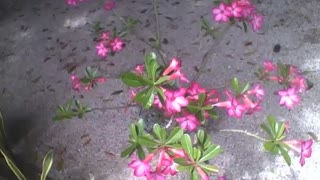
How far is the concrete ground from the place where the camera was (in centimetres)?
151

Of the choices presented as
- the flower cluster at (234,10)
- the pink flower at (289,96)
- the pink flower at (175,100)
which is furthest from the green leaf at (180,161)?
the flower cluster at (234,10)

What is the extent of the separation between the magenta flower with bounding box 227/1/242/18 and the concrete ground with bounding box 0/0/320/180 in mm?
483

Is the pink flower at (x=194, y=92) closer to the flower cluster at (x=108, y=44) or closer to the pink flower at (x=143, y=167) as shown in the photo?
the pink flower at (x=143, y=167)

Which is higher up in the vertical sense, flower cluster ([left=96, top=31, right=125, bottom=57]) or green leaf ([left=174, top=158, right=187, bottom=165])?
green leaf ([left=174, top=158, right=187, bottom=165])

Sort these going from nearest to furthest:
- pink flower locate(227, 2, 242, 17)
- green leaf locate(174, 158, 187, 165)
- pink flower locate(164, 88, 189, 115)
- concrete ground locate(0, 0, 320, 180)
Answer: green leaf locate(174, 158, 187, 165) < pink flower locate(164, 88, 189, 115) < pink flower locate(227, 2, 242, 17) < concrete ground locate(0, 0, 320, 180)

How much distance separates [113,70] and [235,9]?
0.82 m

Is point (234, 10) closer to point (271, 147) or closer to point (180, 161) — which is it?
point (271, 147)

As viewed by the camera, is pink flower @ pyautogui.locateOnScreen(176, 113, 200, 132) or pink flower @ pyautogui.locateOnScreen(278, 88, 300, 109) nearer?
pink flower @ pyautogui.locateOnScreen(176, 113, 200, 132)

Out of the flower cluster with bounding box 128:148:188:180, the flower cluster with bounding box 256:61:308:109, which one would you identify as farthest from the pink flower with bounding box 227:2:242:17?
the flower cluster with bounding box 128:148:188:180

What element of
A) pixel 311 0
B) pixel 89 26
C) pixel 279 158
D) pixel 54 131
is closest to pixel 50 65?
pixel 89 26

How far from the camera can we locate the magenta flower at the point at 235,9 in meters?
1.25

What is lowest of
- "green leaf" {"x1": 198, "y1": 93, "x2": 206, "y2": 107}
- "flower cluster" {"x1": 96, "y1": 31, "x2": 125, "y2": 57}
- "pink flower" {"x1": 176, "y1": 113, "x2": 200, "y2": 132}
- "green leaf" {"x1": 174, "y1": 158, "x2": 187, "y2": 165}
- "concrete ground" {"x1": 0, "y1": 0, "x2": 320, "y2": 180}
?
"concrete ground" {"x1": 0, "y1": 0, "x2": 320, "y2": 180}

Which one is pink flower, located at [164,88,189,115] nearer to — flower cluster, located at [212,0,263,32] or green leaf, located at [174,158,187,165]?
green leaf, located at [174,158,187,165]

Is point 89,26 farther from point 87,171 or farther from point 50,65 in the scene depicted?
point 87,171
